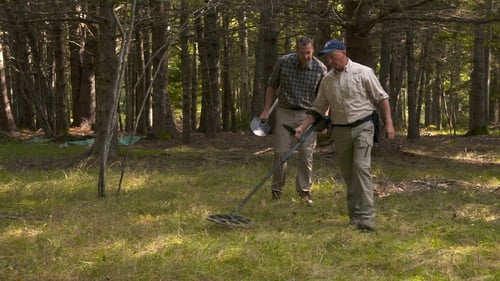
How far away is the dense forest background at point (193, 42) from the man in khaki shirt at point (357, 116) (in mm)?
2246

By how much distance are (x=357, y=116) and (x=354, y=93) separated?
0.71ft

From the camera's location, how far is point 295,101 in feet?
21.9

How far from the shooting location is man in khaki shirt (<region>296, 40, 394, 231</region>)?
5.44 meters

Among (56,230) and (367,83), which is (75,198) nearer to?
(56,230)

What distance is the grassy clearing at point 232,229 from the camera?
4.19 m

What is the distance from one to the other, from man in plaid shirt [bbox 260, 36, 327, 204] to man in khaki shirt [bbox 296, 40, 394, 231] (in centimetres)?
95

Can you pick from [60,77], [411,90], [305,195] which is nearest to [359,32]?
[305,195]

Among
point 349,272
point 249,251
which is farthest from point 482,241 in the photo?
point 249,251

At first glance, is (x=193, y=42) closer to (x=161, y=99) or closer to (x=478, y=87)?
(x=161, y=99)

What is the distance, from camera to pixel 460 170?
9.48 m

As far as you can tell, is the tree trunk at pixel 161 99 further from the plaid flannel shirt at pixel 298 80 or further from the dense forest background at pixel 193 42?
the plaid flannel shirt at pixel 298 80

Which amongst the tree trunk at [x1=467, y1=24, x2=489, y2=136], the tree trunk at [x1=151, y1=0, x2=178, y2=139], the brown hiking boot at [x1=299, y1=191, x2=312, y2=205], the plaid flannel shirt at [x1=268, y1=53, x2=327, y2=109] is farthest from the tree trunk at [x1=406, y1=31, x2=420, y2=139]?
the brown hiking boot at [x1=299, y1=191, x2=312, y2=205]

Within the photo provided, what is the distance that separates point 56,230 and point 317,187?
3.59 meters

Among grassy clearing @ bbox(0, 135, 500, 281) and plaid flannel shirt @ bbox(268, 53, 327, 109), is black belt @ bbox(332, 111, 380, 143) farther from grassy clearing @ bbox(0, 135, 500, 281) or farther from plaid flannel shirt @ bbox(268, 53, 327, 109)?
plaid flannel shirt @ bbox(268, 53, 327, 109)
